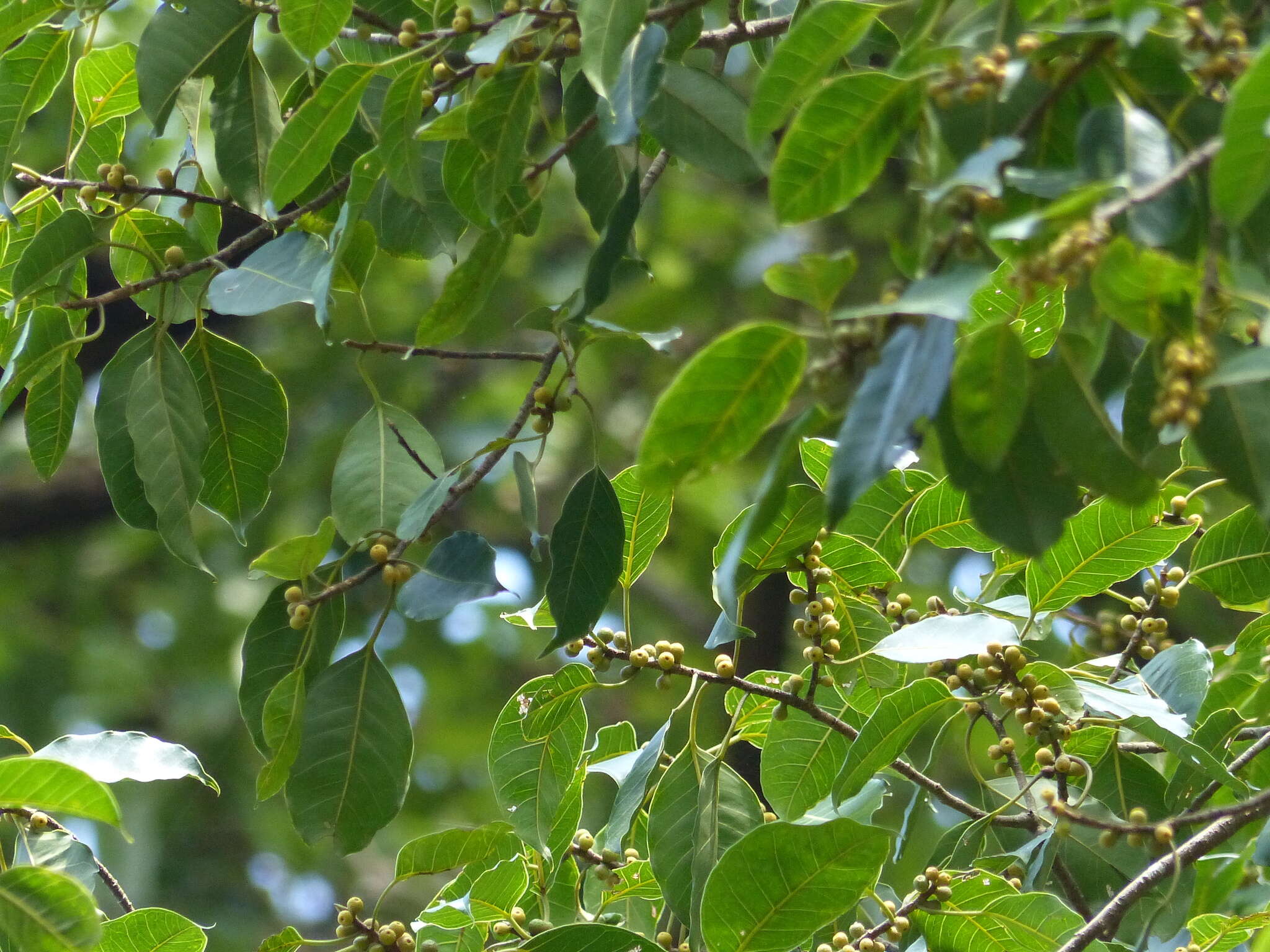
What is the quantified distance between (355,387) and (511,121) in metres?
3.77

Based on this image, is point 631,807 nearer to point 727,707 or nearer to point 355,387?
point 727,707

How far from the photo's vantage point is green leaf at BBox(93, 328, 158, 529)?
3.85ft

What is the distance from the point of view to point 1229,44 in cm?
70

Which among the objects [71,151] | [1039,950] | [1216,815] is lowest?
[1039,950]

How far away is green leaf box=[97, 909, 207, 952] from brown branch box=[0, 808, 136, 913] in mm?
64

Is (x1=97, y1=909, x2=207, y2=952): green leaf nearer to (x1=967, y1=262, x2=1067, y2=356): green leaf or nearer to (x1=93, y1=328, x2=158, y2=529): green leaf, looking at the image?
Result: (x1=93, y1=328, x2=158, y2=529): green leaf

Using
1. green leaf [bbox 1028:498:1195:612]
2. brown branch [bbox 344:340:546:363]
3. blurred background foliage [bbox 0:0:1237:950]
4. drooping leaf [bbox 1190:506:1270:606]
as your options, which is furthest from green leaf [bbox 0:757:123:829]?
blurred background foliage [bbox 0:0:1237:950]

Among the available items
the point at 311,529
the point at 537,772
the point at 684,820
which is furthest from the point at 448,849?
the point at 311,529

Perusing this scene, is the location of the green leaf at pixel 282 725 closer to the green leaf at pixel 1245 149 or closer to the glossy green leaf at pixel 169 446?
the glossy green leaf at pixel 169 446

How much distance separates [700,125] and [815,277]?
0.37 metres

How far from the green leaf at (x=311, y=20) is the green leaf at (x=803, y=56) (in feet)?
1.34

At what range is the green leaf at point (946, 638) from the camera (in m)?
1.08

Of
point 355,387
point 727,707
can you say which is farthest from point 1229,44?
point 355,387

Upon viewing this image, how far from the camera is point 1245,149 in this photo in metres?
0.61
